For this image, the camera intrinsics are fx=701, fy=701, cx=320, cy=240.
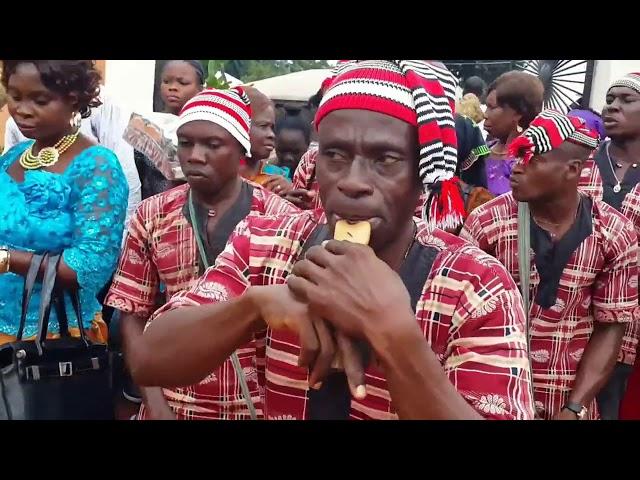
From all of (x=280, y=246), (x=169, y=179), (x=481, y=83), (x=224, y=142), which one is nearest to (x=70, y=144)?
(x=224, y=142)

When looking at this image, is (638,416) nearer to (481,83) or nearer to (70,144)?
(70,144)

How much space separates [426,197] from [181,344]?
72 centimetres

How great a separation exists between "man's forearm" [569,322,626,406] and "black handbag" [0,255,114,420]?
6.41 ft

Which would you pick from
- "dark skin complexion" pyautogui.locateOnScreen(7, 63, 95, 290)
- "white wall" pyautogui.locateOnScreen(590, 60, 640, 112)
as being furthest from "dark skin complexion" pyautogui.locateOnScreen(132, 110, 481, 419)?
"white wall" pyautogui.locateOnScreen(590, 60, 640, 112)

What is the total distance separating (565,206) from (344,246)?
1.90 m

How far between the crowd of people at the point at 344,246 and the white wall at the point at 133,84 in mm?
149

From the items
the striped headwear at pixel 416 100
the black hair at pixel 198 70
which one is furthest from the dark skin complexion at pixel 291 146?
the striped headwear at pixel 416 100

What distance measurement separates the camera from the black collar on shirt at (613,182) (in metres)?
3.64

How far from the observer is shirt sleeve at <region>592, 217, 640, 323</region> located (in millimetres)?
2959

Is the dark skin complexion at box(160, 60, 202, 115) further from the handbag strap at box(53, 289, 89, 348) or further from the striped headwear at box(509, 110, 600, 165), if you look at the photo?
the striped headwear at box(509, 110, 600, 165)

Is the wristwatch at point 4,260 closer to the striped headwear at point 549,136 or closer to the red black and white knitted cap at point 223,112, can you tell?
the red black and white knitted cap at point 223,112

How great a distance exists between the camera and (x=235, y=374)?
243 cm

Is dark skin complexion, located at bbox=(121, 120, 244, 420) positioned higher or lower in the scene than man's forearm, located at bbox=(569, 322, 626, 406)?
higher

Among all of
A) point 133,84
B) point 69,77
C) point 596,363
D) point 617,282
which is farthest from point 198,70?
point 596,363
